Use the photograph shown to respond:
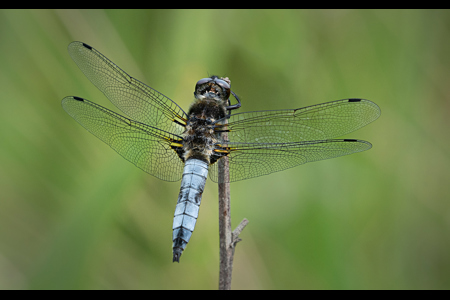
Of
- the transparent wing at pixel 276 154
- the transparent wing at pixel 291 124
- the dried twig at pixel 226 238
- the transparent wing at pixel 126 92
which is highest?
the transparent wing at pixel 126 92

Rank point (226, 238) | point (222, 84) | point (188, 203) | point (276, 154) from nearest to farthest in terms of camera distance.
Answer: point (226, 238), point (188, 203), point (276, 154), point (222, 84)

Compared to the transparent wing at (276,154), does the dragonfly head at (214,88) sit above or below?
above

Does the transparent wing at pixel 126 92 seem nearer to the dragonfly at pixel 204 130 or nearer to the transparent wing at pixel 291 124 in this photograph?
the dragonfly at pixel 204 130

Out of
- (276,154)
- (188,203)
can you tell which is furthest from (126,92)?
(276,154)

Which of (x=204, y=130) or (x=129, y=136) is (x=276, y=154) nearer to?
(x=204, y=130)

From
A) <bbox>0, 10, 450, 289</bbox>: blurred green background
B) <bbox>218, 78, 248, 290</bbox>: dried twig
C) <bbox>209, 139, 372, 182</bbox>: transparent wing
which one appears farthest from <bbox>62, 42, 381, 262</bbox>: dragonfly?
<bbox>218, 78, 248, 290</bbox>: dried twig

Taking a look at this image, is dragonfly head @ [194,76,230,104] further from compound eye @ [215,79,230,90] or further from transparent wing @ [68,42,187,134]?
transparent wing @ [68,42,187,134]

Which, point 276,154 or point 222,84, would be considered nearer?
point 276,154

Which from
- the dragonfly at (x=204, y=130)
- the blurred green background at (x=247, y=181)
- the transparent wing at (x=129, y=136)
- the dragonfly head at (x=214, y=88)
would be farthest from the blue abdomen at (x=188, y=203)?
the dragonfly head at (x=214, y=88)
